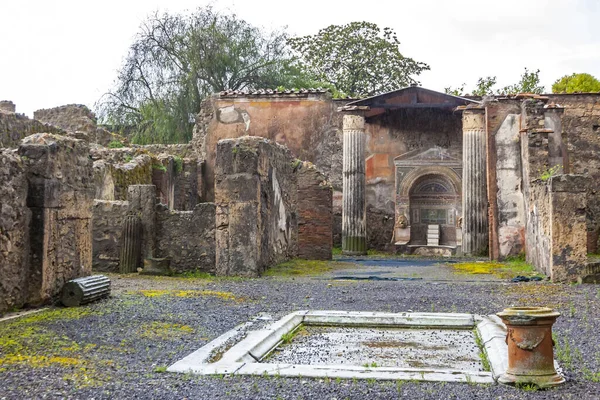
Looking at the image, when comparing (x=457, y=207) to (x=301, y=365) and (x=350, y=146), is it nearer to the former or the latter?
(x=350, y=146)

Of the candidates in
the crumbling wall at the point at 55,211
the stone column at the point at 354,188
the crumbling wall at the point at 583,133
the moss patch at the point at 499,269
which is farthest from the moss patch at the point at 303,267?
the crumbling wall at the point at 583,133

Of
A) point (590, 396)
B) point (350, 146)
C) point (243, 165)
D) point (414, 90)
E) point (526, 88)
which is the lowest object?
point (590, 396)

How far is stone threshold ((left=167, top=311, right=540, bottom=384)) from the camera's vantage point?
3949 mm

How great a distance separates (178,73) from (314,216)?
39.2 feet

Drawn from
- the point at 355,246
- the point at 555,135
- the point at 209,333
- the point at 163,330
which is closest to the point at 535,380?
the point at 209,333

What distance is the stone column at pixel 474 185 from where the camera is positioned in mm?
16609

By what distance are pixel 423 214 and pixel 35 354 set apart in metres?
16.4

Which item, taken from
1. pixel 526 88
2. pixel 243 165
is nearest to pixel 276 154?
pixel 243 165

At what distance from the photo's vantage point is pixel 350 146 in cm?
1783

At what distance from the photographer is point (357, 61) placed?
2866cm

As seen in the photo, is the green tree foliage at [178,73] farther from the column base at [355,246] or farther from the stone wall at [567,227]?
the stone wall at [567,227]

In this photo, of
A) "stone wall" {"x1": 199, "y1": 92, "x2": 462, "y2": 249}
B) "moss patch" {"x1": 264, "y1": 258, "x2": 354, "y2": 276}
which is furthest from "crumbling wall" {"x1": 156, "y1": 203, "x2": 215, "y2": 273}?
"stone wall" {"x1": 199, "y1": 92, "x2": 462, "y2": 249}

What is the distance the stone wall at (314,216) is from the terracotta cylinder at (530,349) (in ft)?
34.1

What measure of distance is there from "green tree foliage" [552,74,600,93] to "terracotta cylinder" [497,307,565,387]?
77.9ft
